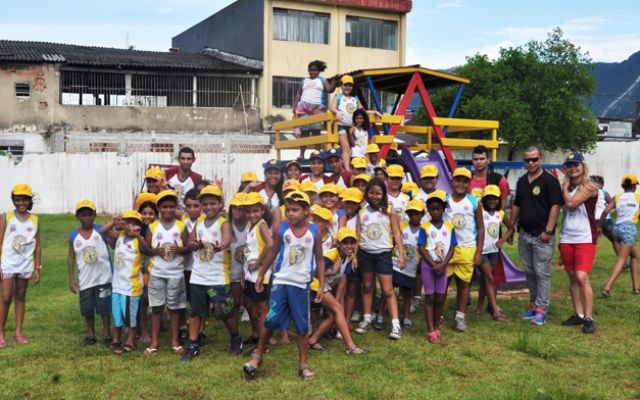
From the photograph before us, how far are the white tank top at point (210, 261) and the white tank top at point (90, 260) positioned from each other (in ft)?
3.35

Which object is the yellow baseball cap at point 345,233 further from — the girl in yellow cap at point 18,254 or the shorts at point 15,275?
the shorts at point 15,275

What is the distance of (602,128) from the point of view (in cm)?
4662

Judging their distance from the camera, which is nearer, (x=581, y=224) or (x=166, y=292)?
(x=166, y=292)

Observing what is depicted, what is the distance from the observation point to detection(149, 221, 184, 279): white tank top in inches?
251

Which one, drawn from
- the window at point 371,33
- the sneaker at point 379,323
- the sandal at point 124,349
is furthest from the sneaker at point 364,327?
the window at point 371,33

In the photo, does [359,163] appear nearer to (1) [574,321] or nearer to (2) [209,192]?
(2) [209,192]

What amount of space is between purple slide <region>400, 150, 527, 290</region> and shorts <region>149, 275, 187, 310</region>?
4112 mm

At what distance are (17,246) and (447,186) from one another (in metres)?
5.72

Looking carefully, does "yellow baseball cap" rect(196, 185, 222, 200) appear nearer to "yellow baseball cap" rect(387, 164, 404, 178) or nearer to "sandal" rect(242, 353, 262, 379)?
"sandal" rect(242, 353, 262, 379)

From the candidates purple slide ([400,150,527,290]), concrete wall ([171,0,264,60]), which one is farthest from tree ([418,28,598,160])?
purple slide ([400,150,527,290])

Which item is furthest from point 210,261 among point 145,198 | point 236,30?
point 236,30

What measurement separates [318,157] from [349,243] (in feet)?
6.03

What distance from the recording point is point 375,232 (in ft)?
23.1

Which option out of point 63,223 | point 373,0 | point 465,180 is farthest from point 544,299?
point 373,0
